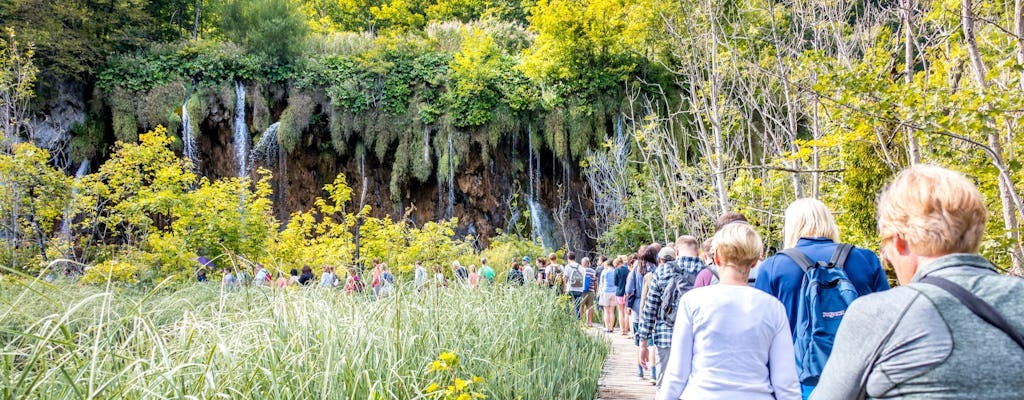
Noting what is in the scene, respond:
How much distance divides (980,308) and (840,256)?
158cm

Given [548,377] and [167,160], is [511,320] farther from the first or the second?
[167,160]

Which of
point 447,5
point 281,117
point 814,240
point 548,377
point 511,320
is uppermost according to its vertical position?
point 447,5

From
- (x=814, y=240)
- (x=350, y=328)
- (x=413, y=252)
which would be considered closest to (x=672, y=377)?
(x=814, y=240)

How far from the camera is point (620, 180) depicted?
18.5 m

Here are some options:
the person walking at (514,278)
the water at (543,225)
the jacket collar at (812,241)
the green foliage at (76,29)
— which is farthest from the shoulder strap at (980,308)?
the green foliage at (76,29)

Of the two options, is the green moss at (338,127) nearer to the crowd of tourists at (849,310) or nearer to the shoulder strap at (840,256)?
the crowd of tourists at (849,310)

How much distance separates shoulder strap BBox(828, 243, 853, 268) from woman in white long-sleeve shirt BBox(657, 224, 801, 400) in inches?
16.1

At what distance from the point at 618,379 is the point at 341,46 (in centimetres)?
1960

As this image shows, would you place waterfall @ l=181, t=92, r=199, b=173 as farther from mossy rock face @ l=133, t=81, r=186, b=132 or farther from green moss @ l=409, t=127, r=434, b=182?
green moss @ l=409, t=127, r=434, b=182

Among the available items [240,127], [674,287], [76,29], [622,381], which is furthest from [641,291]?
[76,29]

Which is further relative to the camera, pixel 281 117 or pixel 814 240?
pixel 281 117

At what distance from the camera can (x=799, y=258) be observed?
2789 millimetres

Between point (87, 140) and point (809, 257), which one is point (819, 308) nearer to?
point (809, 257)

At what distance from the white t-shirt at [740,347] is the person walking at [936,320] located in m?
1.00
